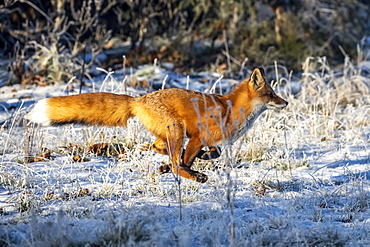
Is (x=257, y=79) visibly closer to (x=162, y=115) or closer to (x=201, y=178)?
(x=162, y=115)

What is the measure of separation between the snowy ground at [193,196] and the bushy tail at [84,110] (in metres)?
0.55

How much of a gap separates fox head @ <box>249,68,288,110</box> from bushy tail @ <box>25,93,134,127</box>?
4.98 ft

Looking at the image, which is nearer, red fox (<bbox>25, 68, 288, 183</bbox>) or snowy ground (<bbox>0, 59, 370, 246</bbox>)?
snowy ground (<bbox>0, 59, 370, 246</bbox>)

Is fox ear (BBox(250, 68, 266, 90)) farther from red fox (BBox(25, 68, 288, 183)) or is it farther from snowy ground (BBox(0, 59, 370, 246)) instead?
snowy ground (BBox(0, 59, 370, 246))

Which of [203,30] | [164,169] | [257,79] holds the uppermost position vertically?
[257,79]

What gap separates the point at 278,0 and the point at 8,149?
10.00 metres

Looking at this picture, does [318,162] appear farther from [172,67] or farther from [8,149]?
[172,67]

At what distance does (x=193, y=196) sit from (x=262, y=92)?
1.74 metres

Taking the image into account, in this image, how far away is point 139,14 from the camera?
40.8 ft

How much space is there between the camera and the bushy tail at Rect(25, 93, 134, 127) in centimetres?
470

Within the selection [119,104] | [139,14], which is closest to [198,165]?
[119,104]

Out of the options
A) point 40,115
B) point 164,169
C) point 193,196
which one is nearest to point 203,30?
point 164,169

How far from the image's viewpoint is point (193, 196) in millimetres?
4305

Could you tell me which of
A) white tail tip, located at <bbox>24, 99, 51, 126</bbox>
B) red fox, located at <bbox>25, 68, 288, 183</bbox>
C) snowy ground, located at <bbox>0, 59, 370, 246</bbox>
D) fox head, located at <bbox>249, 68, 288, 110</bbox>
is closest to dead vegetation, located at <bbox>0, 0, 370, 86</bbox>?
snowy ground, located at <bbox>0, 59, 370, 246</bbox>
